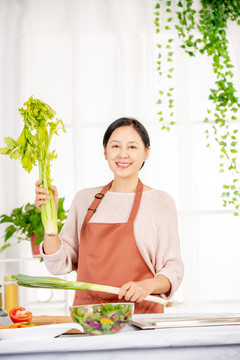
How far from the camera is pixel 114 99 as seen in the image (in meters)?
4.34

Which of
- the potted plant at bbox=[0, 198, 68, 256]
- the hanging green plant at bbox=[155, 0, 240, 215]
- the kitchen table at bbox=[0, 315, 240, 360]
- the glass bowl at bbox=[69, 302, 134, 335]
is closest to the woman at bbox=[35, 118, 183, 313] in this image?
the glass bowl at bbox=[69, 302, 134, 335]

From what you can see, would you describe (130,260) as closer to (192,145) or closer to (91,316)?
(91,316)

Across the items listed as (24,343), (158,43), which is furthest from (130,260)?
(158,43)

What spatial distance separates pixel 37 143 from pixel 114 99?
2.70 m

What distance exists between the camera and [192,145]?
437 centimetres

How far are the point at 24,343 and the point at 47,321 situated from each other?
59 centimetres

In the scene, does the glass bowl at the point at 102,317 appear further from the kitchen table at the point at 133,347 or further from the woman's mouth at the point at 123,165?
the woman's mouth at the point at 123,165

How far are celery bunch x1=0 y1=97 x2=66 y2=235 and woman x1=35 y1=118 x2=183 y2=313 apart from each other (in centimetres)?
12

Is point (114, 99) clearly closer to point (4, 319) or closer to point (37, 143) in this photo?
point (37, 143)

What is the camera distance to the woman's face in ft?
6.85

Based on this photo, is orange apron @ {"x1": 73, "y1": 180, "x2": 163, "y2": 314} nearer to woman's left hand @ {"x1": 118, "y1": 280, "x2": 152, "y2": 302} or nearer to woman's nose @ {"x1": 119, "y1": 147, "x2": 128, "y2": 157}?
woman's nose @ {"x1": 119, "y1": 147, "x2": 128, "y2": 157}

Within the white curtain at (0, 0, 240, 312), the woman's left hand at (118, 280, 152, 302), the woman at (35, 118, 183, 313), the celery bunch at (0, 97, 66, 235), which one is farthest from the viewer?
the white curtain at (0, 0, 240, 312)

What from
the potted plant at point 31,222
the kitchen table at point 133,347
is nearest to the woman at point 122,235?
the kitchen table at point 133,347

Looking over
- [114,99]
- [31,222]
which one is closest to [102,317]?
[31,222]
